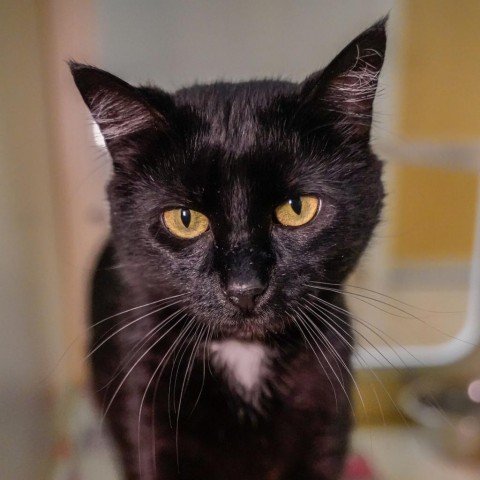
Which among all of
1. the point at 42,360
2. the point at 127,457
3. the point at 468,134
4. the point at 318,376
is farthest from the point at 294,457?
the point at 468,134

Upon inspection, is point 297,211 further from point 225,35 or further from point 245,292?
point 225,35

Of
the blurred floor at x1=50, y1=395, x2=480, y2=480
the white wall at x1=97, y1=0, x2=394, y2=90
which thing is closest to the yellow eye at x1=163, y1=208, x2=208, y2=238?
the white wall at x1=97, y1=0, x2=394, y2=90

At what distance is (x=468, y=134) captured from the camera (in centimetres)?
84

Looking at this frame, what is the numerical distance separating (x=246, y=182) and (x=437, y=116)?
1.19 feet

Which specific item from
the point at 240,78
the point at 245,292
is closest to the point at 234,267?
the point at 245,292

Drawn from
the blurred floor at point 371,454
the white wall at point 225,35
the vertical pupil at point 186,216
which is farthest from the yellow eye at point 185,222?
the blurred floor at point 371,454

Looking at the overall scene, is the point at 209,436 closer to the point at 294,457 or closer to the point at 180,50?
the point at 294,457

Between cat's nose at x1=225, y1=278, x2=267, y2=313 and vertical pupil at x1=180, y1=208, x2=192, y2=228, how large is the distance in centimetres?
10

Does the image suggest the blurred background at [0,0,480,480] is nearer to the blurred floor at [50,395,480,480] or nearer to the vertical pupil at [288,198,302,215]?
the blurred floor at [50,395,480,480]

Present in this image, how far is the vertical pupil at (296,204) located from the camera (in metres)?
0.65

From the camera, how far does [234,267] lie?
0.61 meters

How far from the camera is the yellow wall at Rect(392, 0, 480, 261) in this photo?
0.79 m

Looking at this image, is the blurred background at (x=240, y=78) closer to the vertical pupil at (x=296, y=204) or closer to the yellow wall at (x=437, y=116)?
→ the yellow wall at (x=437, y=116)

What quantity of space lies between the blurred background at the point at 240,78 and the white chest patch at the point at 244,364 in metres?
0.13
